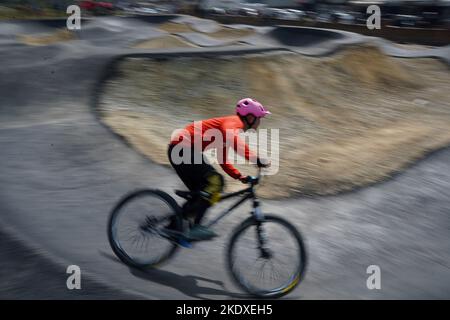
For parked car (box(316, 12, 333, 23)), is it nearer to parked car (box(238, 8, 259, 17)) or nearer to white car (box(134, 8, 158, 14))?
parked car (box(238, 8, 259, 17))

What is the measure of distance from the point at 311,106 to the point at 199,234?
34.1 ft

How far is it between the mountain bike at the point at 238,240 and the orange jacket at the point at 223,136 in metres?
0.35

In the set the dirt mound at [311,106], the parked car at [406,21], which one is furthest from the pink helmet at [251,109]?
the parked car at [406,21]

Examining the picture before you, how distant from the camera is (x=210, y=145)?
527 centimetres

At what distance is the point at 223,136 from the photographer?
5.11m

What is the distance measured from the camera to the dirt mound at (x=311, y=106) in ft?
30.8

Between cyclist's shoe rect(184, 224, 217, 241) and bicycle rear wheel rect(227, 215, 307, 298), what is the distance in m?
0.30

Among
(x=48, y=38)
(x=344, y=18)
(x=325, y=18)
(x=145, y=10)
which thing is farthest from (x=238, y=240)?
(x=145, y=10)

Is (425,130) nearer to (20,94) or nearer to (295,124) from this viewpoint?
(295,124)

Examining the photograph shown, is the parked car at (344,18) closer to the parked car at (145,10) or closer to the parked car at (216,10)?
the parked car at (216,10)

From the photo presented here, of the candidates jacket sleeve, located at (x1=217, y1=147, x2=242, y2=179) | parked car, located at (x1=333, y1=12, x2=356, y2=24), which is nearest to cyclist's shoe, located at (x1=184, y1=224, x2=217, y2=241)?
jacket sleeve, located at (x1=217, y1=147, x2=242, y2=179)

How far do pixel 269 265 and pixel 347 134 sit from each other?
8.42 metres

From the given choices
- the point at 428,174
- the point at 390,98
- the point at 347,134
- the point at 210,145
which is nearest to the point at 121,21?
the point at 390,98

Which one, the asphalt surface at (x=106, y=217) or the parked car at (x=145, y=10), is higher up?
the parked car at (x=145, y=10)
